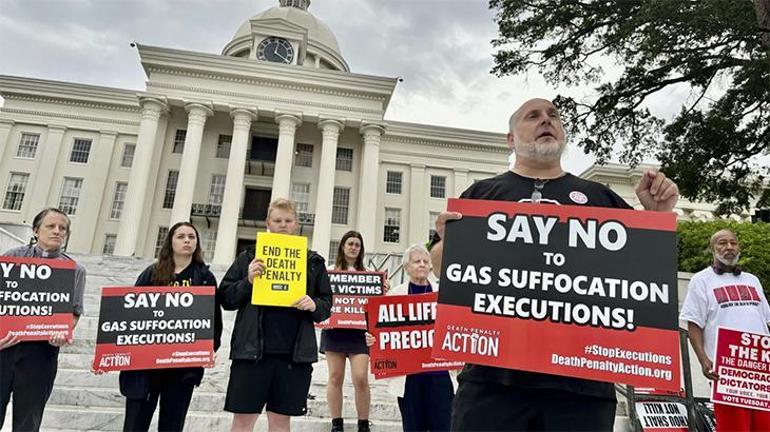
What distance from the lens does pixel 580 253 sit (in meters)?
1.79

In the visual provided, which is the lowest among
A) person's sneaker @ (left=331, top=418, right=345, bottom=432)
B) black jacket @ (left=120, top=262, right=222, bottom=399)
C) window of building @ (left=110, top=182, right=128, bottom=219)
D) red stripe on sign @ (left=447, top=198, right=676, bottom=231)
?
person's sneaker @ (left=331, top=418, right=345, bottom=432)

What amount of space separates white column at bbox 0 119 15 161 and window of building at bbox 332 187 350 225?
Answer: 72.2 feet

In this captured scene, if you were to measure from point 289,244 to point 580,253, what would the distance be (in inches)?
80.8


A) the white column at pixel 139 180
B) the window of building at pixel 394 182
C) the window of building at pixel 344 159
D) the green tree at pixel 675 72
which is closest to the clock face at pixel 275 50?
the window of building at pixel 344 159

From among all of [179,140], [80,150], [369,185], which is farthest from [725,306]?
[80,150]

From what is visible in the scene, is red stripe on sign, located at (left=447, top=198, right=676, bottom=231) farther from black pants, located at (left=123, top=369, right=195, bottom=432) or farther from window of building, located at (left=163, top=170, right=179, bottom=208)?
window of building, located at (left=163, top=170, right=179, bottom=208)

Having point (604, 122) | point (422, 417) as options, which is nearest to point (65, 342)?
point (422, 417)

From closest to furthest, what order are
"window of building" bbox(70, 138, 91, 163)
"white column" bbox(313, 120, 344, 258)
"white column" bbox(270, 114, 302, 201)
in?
"white column" bbox(313, 120, 344, 258) → "white column" bbox(270, 114, 302, 201) → "window of building" bbox(70, 138, 91, 163)

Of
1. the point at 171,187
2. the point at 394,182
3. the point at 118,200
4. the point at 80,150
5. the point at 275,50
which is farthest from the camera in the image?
the point at 394,182

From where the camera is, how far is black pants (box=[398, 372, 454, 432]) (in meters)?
3.28

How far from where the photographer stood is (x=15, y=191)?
1156 inches

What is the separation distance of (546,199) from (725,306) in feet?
9.36

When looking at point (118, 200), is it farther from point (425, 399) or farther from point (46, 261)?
point (425, 399)

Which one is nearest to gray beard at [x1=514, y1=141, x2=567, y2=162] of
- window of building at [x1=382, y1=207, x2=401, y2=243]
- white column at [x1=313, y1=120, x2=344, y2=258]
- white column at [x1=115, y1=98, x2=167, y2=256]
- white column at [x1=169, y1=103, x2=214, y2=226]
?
white column at [x1=313, y1=120, x2=344, y2=258]
